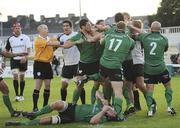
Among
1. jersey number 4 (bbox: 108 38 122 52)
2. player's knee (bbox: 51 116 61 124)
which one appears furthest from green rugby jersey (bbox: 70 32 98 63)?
player's knee (bbox: 51 116 61 124)

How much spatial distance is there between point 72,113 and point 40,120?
0.73m

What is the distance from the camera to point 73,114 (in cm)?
1111

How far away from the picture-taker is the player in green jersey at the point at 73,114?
10750 mm

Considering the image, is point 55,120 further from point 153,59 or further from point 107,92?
point 153,59

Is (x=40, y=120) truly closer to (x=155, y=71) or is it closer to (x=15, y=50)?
(x=155, y=71)

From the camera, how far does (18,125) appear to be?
10672 mm

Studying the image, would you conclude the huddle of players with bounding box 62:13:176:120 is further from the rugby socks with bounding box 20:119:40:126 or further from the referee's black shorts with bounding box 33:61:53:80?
the rugby socks with bounding box 20:119:40:126

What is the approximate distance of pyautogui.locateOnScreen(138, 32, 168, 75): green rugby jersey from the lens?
39.9ft

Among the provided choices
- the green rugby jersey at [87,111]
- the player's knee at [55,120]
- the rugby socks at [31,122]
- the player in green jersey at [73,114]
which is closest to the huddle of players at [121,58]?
the player in green jersey at [73,114]

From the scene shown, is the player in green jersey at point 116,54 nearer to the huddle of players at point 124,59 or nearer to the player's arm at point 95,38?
the huddle of players at point 124,59

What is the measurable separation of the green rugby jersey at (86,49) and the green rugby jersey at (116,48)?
72 cm

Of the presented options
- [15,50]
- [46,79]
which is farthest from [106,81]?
[15,50]

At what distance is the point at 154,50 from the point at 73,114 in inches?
101

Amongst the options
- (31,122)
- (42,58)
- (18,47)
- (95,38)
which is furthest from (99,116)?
(18,47)
